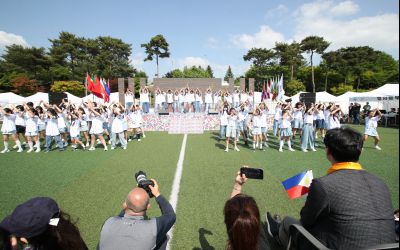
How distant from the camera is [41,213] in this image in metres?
1.87

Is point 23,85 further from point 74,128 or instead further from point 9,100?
point 74,128

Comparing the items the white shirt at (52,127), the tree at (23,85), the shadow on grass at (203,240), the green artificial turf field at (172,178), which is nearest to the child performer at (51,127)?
the white shirt at (52,127)

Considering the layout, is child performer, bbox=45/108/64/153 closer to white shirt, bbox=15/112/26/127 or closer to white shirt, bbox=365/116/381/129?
white shirt, bbox=15/112/26/127

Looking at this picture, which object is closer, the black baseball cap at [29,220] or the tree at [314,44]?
the black baseball cap at [29,220]

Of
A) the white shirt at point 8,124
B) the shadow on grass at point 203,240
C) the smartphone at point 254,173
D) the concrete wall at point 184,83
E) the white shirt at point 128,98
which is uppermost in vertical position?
the concrete wall at point 184,83

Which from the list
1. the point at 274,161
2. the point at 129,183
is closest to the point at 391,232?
the point at 129,183

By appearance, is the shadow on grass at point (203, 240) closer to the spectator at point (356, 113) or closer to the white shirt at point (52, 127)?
the white shirt at point (52, 127)

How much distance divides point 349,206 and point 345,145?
0.58 metres

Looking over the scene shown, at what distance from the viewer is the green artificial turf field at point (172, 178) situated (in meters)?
4.62

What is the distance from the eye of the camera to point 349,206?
83.0 inches

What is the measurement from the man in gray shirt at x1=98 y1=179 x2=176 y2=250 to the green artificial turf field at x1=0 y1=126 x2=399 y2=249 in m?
1.61

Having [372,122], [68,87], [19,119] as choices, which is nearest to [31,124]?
[19,119]

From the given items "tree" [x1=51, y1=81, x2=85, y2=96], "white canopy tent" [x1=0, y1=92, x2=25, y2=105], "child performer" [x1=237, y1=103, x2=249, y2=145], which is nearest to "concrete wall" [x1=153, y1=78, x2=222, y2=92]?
"tree" [x1=51, y1=81, x2=85, y2=96]

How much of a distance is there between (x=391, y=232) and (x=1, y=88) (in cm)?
5353
